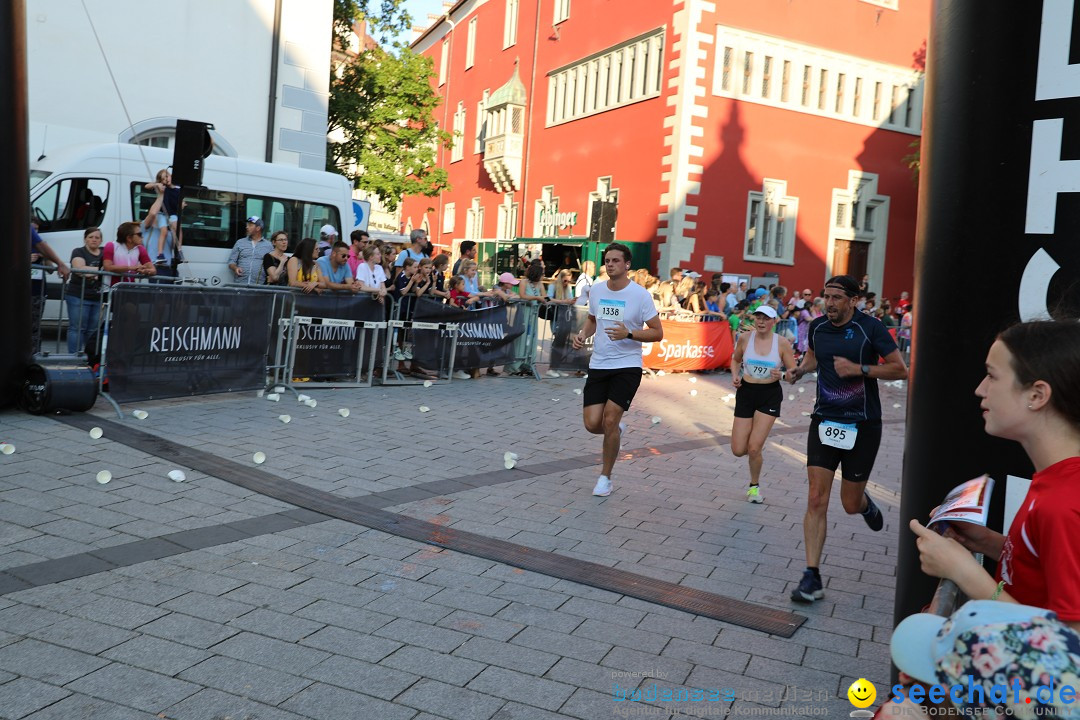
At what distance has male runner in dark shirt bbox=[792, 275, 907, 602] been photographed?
5.50 metres

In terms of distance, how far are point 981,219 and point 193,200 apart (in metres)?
14.3

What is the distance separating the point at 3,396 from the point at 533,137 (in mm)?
31283

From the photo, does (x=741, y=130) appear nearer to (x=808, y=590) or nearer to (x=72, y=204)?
(x=72, y=204)

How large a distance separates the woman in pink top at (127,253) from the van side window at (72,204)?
3.20 meters

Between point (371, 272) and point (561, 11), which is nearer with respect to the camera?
point (371, 272)

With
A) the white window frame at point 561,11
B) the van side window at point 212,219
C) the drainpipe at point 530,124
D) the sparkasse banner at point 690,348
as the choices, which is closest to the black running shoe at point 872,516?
the sparkasse banner at point 690,348

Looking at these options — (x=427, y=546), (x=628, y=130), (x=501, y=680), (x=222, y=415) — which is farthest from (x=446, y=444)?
(x=628, y=130)

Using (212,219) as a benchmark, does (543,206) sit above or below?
above

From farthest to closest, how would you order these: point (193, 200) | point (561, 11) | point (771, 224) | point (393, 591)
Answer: point (561, 11)
point (771, 224)
point (193, 200)
point (393, 591)

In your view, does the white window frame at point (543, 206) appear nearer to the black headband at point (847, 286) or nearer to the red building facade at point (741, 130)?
the red building facade at point (741, 130)

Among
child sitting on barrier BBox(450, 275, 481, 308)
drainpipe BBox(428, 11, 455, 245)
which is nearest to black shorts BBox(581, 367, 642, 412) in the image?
child sitting on barrier BBox(450, 275, 481, 308)

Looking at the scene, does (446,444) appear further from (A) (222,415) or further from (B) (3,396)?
(B) (3,396)

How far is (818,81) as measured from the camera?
3070 cm

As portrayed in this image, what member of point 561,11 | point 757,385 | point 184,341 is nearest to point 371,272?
point 184,341
